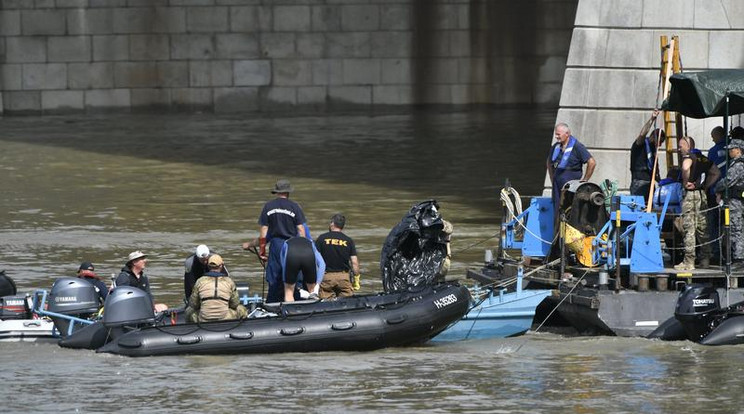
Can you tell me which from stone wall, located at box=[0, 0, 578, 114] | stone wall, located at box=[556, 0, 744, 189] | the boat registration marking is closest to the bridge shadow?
stone wall, located at box=[0, 0, 578, 114]

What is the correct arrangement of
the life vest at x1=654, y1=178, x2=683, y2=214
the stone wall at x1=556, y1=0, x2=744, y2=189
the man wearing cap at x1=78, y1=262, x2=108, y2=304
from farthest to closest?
the stone wall at x1=556, y1=0, x2=744, y2=189 → the life vest at x1=654, y1=178, x2=683, y2=214 → the man wearing cap at x1=78, y1=262, x2=108, y2=304

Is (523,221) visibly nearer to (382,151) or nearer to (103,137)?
(382,151)

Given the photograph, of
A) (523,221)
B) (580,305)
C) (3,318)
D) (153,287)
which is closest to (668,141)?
(523,221)

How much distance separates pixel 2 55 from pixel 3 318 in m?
24.0

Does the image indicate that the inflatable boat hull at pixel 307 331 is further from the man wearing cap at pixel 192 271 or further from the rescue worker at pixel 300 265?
the man wearing cap at pixel 192 271

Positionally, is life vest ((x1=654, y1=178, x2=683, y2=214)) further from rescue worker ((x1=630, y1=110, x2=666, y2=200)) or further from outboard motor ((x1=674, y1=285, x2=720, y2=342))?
outboard motor ((x1=674, y1=285, x2=720, y2=342))

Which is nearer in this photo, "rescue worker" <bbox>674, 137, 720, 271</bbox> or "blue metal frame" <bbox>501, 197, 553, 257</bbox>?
"rescue worker" <bbox>674, 137, 720, 271</bbox>

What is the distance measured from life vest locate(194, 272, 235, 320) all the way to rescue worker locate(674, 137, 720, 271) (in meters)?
4.48

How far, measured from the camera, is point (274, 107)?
4053 cm

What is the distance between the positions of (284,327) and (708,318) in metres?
3.92

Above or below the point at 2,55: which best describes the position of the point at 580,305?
below

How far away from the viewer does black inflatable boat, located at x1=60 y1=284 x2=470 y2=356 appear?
50.6ft

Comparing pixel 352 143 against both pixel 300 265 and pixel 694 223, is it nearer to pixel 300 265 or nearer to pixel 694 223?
pixel 300 265

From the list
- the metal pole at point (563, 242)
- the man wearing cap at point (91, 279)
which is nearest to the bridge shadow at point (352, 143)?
the metal pole at point (563, 242)
